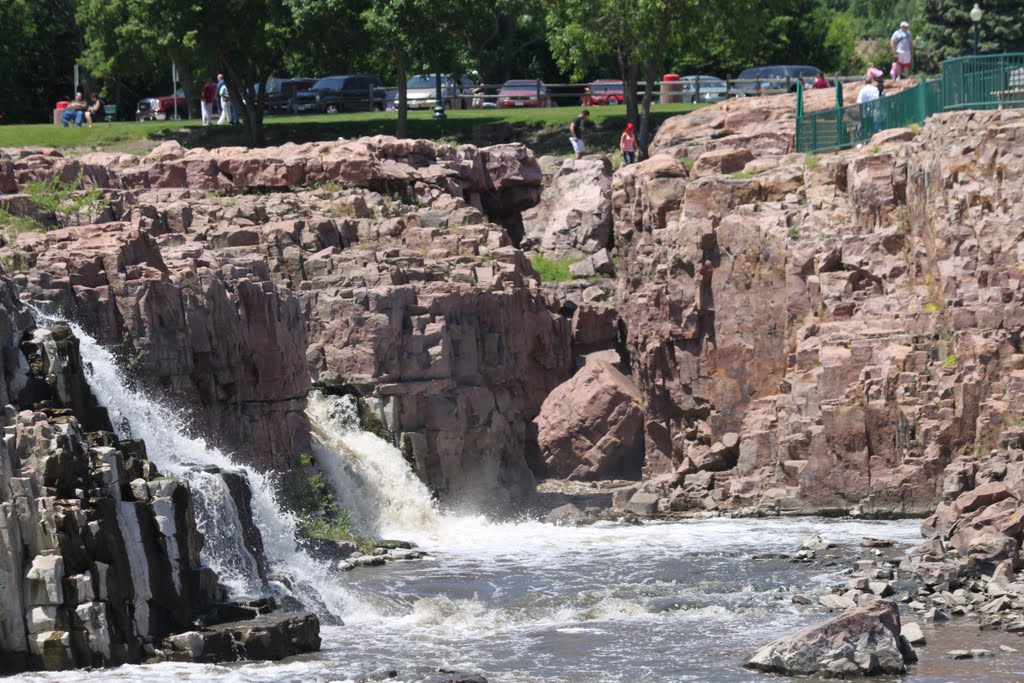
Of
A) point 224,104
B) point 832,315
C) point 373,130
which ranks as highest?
point 224,104

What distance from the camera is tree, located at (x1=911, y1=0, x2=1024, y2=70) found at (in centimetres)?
7875

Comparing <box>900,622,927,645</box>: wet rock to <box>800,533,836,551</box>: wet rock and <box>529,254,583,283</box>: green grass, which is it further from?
<box>529,254,583,283</box>: green grass

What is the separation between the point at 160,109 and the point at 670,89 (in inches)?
897

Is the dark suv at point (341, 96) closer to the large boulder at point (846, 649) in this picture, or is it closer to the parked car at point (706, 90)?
the parked car at point (706, 90)

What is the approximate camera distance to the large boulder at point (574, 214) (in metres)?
64.9

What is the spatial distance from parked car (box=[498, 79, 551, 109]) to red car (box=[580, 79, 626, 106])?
157 centimetres

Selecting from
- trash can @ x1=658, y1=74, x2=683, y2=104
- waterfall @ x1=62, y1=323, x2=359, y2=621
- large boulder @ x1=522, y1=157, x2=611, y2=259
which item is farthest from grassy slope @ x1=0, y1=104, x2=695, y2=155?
waterfall @ x1=62, y1=323, x2=359, y2=621

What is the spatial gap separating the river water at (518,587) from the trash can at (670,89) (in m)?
31.7

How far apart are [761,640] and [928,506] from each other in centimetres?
1388

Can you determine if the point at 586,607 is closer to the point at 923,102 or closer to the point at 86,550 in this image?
the point at 86,550

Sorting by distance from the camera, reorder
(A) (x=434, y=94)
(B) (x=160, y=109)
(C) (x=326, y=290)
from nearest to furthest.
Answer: (C) (x=326, y=290), (A) (x=434, y=94), (B) (x=160, y=109)

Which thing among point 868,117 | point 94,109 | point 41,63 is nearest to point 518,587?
point 868,117

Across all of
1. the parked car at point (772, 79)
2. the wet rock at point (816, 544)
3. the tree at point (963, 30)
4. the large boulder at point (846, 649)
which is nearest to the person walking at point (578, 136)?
the parked car at point (772, 79)

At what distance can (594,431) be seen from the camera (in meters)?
55.2
